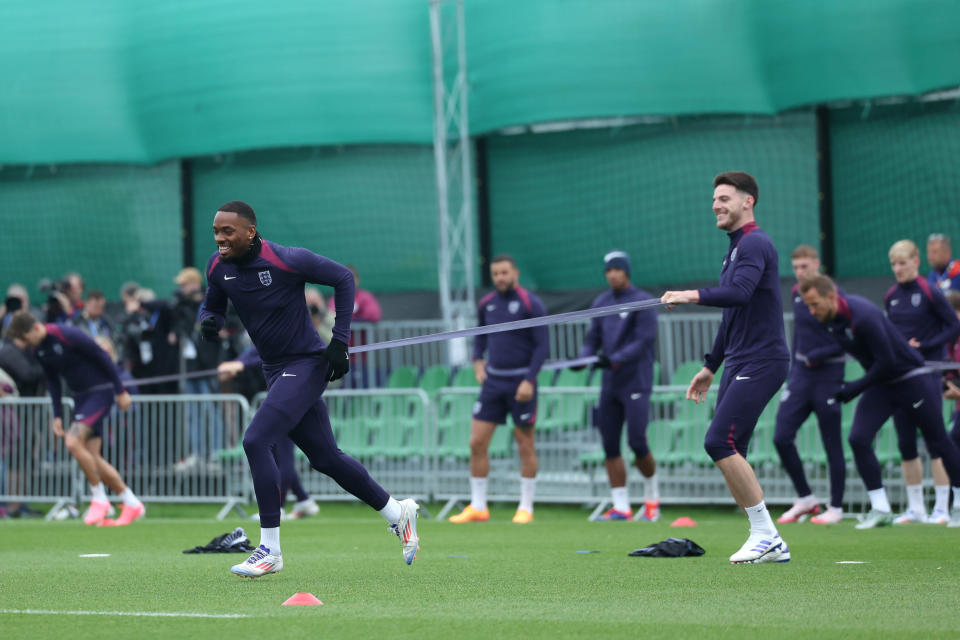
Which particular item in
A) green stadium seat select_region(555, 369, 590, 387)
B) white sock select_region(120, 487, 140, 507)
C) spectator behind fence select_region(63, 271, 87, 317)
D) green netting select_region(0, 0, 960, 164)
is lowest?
white sock select_region(120, 487, 140, 507)

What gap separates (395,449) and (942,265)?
19.5 ft

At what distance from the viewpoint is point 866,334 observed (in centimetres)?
1062

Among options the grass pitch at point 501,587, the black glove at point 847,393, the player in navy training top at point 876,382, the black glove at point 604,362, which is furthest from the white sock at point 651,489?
the black glove at point 847,393

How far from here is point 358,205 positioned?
68.5 ft

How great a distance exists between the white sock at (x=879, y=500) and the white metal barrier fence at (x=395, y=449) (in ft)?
6.54

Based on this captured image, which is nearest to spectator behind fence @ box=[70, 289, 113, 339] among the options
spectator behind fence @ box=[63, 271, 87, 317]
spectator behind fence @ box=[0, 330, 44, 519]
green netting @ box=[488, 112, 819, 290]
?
spectator behind fence @ box=[63, 271, 87, 317]

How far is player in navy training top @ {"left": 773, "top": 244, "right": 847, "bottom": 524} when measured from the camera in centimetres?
1238

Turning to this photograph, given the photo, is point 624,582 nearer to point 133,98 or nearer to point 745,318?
point 745,318

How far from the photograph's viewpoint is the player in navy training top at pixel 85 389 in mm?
13367

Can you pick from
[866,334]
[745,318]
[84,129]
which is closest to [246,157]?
[84,129]

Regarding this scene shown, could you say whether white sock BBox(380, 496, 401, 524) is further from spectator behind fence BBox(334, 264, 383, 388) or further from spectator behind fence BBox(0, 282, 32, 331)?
spectator behind fence BBox(0, 282, 32, 331)

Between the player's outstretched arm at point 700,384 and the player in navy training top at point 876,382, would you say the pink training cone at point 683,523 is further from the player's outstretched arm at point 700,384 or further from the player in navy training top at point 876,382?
the player's outstretched arm at point 700,384

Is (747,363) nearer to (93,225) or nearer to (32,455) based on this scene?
(32,455)

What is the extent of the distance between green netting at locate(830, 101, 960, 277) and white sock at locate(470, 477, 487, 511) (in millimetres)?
6813
